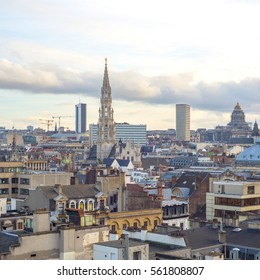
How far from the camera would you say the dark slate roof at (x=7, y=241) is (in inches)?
1218

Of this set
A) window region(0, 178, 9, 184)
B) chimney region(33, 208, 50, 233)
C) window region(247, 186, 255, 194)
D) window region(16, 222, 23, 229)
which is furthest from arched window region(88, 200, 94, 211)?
window region(0, 178, 9, 184)

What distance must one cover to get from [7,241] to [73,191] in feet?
77.6

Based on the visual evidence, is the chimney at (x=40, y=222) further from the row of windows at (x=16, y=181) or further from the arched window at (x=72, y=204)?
the row of windows at (x=16, y=181)

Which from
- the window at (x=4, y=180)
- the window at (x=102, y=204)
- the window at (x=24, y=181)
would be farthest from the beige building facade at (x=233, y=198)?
the window at (x=4, y=180)

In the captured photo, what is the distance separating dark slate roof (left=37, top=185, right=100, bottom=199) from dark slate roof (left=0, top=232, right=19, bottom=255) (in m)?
20.3

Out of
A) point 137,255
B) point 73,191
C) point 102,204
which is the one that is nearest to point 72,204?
point 73,191

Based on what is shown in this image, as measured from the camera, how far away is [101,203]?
55906mm

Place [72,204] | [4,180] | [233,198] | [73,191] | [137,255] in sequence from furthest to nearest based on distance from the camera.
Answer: [4,180] → [233,198] → [73,191] → [72,204] → [137,255]

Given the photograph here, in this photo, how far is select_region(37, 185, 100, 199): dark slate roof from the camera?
5312cm

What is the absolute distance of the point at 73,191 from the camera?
181 ft

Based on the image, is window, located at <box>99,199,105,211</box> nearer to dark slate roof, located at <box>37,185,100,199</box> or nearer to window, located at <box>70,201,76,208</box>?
dark slate roof, located at <box>37,185,100,199</box>

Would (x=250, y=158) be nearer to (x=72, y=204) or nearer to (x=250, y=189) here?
(x=250, y=189)

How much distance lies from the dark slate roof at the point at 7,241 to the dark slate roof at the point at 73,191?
2028cm
